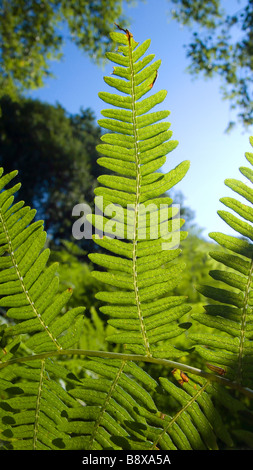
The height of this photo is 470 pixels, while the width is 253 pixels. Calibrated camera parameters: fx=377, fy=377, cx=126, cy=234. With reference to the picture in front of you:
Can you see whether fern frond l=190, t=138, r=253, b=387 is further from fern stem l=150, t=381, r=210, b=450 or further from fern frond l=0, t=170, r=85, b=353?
fern frond l=0, t=170, r=85, b=353

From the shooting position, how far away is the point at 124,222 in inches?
16.9

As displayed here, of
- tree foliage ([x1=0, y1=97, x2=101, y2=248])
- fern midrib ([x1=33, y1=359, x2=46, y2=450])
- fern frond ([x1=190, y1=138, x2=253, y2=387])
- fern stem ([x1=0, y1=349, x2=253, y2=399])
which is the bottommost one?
fern midrib ([x1=33, y1=359, x2=46, y2=450])

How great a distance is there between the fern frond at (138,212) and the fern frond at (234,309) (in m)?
0.04

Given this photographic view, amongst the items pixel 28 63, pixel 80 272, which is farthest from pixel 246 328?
pixel 28 63

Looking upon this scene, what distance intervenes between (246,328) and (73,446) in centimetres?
Result: 22

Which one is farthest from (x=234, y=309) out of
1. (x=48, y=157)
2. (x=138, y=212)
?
(x=48, y=157)

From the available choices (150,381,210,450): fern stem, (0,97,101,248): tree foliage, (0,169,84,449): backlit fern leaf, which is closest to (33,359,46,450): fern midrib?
(0,169,84,449): backlit fern leaf

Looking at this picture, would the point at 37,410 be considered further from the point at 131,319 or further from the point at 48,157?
the point at 48,157

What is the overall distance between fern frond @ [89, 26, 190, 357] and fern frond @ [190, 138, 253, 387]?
0.04 meters

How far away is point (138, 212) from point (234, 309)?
0.15 meters

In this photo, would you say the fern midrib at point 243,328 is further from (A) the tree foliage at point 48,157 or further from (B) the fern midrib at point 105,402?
(A) the tree foliage at point 48,157

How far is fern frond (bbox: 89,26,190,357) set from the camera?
1.38 ft

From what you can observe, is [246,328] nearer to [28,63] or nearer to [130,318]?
[130,318]
